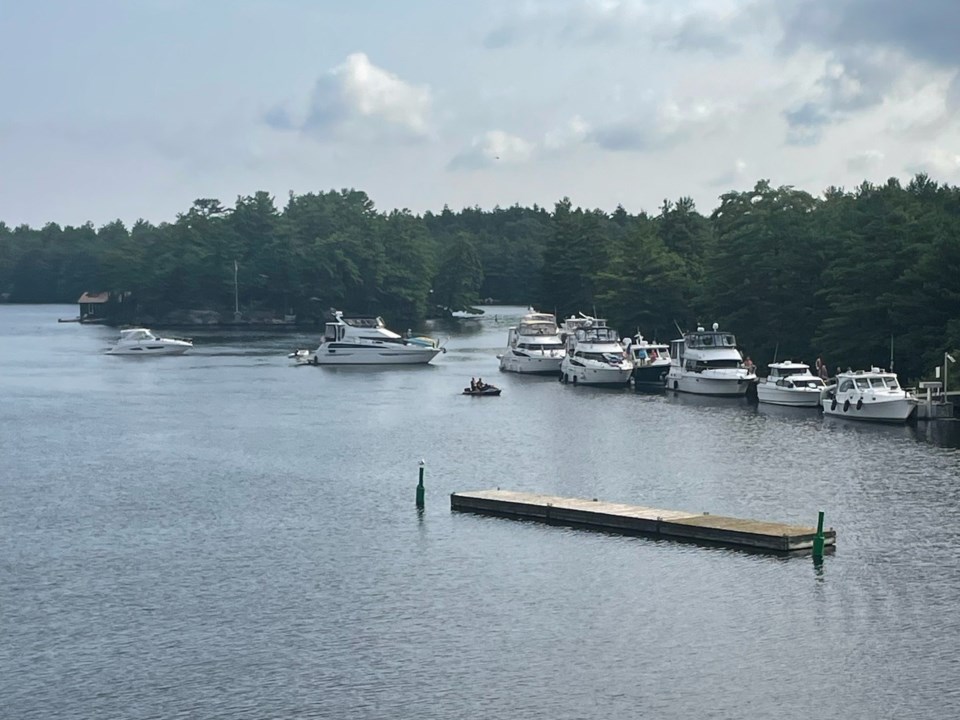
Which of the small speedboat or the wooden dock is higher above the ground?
the small speedboat

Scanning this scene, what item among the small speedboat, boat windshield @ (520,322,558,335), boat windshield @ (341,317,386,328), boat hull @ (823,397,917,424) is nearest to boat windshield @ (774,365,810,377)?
boat hull @ (823,397,917,424)

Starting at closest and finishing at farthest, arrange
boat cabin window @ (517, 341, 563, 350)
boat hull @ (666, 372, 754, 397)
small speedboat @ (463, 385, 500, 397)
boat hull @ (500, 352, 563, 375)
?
boat hull @ (666, 372, 754, 397), small speedboat @ (463, 385, 500, 397), boat hull @ (500, 352, 563, 375), boat cabin window @ (517, 341, 563, 350)

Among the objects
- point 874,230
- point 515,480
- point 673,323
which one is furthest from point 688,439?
point 673,323

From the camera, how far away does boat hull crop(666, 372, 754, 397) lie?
4267 inches

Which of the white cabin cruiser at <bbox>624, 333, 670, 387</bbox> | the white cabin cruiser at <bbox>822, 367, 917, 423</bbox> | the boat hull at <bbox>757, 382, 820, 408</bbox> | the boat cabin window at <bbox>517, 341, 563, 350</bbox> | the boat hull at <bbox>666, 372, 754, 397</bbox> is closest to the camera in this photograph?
the white cabin cruiser at <bbox>822, 367, 917, 423</bbox>

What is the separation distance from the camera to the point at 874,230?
4304 inches

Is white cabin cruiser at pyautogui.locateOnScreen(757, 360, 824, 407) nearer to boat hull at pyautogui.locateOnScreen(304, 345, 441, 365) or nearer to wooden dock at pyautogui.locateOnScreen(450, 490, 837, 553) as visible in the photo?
wooden dock at pyautogui.locateOnScreen(450, 490, 837, 553)

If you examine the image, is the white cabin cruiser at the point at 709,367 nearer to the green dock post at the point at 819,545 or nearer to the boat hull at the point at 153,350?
the green dock post at the point at 819,545

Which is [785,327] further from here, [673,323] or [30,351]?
[30,351]

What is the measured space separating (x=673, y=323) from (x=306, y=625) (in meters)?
111

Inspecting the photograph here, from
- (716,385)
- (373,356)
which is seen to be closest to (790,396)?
(716,385)

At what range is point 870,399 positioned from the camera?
90.4 m

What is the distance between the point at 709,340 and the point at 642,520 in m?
58.7

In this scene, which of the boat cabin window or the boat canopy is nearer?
the boat canopy
